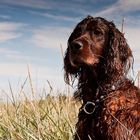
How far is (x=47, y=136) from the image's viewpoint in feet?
20.7

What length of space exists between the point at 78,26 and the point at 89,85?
2.69ft

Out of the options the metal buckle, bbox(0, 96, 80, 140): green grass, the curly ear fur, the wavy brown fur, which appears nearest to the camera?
the wavy brown fur

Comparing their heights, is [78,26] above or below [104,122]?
above

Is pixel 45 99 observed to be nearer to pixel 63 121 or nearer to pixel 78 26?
pixel 63 121

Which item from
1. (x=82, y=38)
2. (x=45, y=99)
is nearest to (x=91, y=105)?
(x=82, y=38)

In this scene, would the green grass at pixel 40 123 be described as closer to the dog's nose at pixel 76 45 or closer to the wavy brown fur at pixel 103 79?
the wavy brown fur at pixel 103 79

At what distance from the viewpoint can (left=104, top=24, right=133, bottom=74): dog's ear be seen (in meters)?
5.94

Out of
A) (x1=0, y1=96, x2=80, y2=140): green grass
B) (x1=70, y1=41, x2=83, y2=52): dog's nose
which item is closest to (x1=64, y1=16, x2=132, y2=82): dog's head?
(x1=70, y1=41, x2=83, y2=52): dog's nose

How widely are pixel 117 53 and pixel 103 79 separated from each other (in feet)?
1.26

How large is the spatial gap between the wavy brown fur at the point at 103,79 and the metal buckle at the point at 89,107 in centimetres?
5

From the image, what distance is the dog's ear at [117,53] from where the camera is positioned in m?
5.94

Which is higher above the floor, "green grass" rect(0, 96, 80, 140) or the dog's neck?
the dog's neck

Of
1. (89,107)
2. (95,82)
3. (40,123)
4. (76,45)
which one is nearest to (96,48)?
(76,45)

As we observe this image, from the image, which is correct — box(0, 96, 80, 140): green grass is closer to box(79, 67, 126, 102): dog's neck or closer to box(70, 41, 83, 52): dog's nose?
box(79, 67, 126, 102): dog's neck
